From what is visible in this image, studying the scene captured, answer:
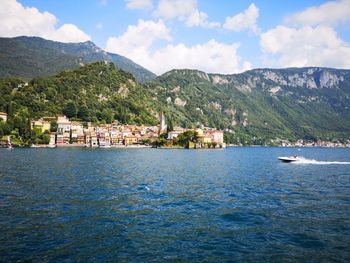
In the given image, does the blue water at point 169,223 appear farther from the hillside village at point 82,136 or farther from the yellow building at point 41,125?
the yellow building at point 41,125

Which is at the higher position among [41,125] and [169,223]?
[41,125]

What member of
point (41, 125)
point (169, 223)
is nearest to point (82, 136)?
point (41, 125)

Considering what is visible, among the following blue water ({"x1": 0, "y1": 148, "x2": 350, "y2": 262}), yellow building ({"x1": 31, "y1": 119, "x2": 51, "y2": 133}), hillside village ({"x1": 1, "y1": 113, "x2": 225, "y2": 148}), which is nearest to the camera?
blue water ({"x1": 0, "y1": 148, "x2": 350, "y2": 262})

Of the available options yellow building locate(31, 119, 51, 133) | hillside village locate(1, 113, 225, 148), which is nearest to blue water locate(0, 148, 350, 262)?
hillside village locate(1, 113, 225, 148)

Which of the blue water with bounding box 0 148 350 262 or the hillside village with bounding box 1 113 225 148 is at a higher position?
the hillside village with bounding box 1 113 225 148

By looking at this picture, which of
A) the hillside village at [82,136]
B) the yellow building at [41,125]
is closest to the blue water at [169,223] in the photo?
the hillside village at [82,136]

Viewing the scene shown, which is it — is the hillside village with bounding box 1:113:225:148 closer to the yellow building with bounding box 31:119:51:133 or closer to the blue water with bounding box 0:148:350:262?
the yellow building with bounding box 31:119:51:133

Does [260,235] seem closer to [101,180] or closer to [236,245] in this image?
[236,245]

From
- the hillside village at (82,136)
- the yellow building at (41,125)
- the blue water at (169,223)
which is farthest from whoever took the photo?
the hillside village at (82,136)

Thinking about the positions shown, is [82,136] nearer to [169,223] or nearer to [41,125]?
[41,125]

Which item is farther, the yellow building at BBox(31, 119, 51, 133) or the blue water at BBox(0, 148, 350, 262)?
the yellow building at BBox(31, 119, 51, 133)

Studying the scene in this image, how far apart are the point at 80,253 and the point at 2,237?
503 cm

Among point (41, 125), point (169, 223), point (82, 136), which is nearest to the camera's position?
point (169, 223)

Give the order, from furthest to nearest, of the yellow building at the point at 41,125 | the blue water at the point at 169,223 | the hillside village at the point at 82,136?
the hillside village at the point at 82,136, the yellow building at the point at 41,125, the blue water at the point at 169,223
